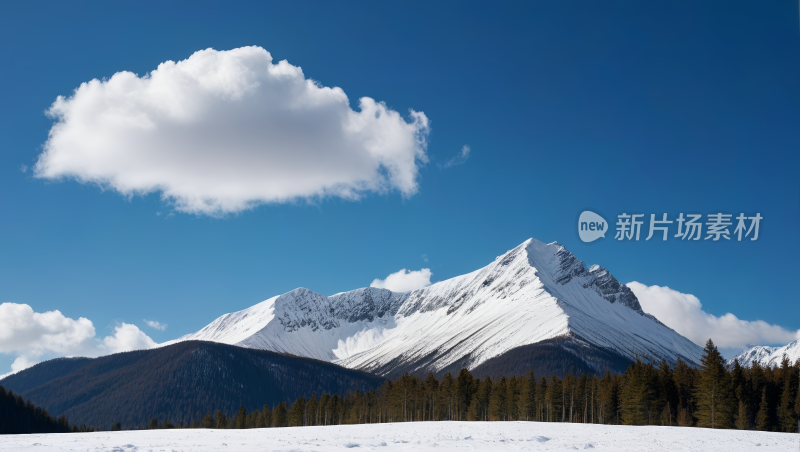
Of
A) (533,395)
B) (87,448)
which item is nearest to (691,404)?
(533,395)

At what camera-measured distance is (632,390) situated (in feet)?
283

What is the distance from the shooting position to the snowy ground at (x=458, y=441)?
35.6 meters

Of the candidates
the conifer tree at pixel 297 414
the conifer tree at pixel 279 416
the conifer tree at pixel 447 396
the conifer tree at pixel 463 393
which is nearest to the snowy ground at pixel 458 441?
the conifer tree at pixel 463 393

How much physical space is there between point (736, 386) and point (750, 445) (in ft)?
146

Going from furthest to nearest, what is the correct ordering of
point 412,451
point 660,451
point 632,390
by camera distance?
point 632,390
point 660,451
point 412,451

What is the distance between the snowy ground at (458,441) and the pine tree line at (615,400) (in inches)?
1300

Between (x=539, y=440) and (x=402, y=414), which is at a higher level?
(x=539, y=440)

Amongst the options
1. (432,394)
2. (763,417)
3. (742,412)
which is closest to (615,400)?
(763,417)

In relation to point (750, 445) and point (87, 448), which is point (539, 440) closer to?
point (750, 445)

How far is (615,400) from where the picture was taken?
9544 cm

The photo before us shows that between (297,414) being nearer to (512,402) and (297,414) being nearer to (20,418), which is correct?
Answer: (512,402)

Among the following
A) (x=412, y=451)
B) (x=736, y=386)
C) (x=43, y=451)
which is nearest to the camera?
(x=43, y=451)

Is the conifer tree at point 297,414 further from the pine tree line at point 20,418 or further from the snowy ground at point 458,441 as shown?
the snowy ground at point 458,441

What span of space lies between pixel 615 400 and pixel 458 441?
210 feet
